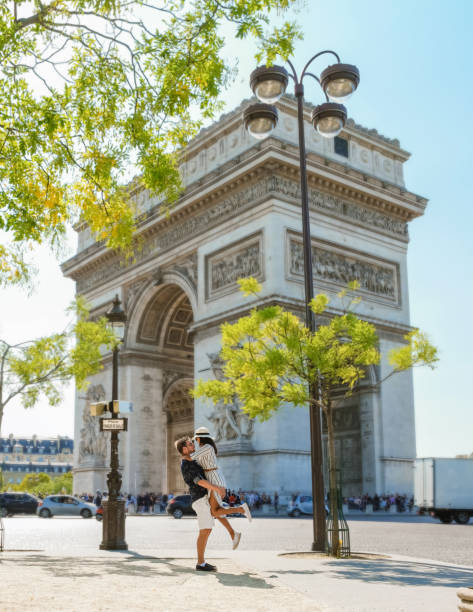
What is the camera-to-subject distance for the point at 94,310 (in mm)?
43031

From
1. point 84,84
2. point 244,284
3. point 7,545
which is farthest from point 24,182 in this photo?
point 7,545

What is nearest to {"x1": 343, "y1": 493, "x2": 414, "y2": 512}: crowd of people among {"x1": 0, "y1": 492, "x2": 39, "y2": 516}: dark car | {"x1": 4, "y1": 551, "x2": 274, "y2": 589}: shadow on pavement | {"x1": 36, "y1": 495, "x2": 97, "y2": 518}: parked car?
{"x1": 36, "y1": 495, "x2": 97, "y2": 518}: parked car

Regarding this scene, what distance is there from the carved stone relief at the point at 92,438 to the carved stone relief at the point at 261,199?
8.09 meters

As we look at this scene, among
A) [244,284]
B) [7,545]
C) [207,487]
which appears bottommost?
[7,545]

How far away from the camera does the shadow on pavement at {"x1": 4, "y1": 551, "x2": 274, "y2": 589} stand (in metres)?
7.97

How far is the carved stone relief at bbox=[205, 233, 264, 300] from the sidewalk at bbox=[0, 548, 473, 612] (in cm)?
2117

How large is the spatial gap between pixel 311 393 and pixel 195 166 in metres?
25.1

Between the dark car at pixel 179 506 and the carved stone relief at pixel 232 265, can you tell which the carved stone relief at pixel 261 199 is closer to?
the carved stone relief at pixel 232 265

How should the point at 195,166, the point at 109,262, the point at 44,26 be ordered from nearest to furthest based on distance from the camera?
the point at 44,26
the point at 195,166
the point at 109,262

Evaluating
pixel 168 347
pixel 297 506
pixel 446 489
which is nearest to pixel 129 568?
pixel 297 506

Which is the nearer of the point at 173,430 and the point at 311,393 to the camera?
the point at 311,393

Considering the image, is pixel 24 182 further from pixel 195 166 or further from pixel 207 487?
pixel 195 166

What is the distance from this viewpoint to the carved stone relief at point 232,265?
104 feet

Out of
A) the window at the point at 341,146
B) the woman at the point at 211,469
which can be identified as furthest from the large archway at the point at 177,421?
the woman at the point at 211,469
